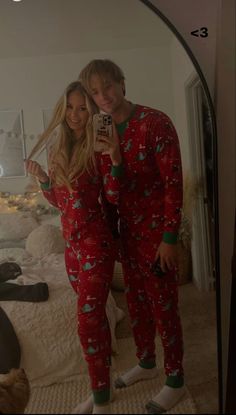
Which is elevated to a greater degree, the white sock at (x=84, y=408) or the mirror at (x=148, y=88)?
the mirror at (x=148, y=88)

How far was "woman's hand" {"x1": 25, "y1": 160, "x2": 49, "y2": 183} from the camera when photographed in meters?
1.31

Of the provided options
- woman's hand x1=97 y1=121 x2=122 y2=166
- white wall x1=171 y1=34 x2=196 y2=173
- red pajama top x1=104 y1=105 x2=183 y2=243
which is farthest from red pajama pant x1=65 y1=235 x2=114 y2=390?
white wall x1=171 y1=34 x2=196 y2=173

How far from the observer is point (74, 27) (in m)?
1.34

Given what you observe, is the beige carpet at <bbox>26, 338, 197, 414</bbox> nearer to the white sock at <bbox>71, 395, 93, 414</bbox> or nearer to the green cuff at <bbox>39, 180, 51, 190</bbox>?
the white sock at <bbox>71, 395, 93, 414</bbox>

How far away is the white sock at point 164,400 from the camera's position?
1313mm

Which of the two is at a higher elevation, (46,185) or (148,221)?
(46,185)

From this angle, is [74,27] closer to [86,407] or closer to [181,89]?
[181,89]

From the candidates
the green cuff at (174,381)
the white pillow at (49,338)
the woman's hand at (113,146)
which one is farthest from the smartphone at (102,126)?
the green cuff at (174,381)

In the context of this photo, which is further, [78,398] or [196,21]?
[196,21]

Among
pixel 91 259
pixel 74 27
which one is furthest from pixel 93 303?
pixel 74 27

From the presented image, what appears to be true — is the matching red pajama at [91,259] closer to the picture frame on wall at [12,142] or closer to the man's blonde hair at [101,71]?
the picture frame on wall at [12,142]

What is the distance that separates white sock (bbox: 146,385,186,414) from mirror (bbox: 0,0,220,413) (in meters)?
0.04

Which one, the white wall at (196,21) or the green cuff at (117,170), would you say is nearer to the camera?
the green cuff at (117,170)

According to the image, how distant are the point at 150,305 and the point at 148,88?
631 mm
